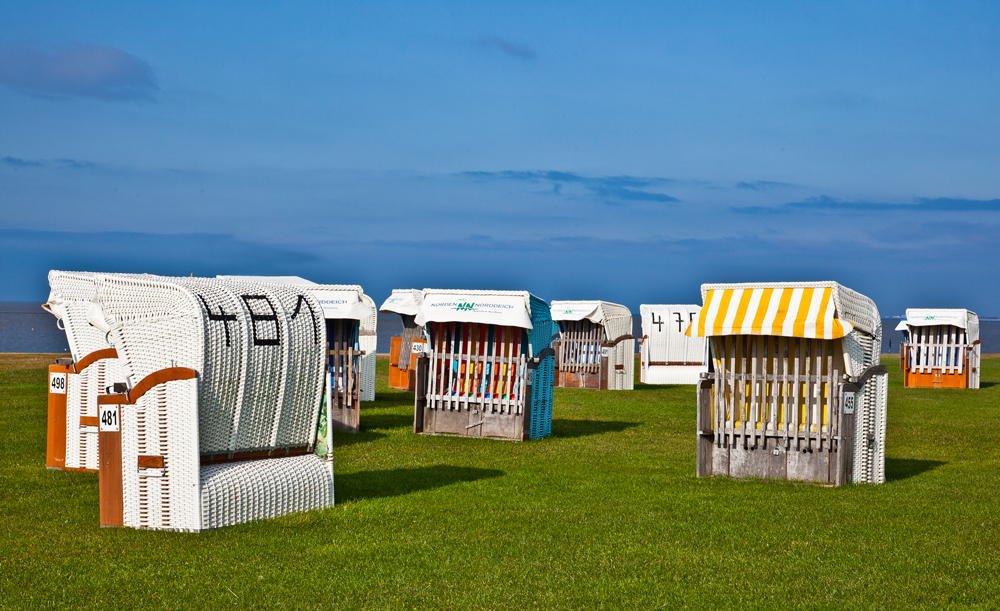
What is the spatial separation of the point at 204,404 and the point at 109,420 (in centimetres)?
84

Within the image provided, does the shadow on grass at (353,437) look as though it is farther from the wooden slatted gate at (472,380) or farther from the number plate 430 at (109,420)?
the number plate 430 at (109,420)

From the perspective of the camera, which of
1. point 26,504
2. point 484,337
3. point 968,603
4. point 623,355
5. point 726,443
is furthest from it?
point 623,355

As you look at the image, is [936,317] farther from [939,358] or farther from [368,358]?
[368,358]

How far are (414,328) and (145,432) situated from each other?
65.9 ft

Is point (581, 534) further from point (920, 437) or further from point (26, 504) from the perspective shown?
point (920, 437)

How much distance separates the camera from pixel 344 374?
1802cm

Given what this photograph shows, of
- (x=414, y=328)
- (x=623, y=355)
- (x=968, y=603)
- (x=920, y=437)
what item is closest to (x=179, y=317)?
(x=968, y=603)

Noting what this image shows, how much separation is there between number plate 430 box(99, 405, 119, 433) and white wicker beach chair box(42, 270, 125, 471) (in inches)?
120

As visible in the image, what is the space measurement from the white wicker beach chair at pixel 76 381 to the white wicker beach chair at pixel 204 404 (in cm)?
261

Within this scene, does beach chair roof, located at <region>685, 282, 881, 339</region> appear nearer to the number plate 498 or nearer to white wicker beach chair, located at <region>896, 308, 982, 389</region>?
the number plate 498

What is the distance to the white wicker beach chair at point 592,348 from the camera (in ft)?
98.9

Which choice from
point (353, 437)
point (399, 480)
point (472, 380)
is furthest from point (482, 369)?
point (399, 480)

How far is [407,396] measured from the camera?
1018 inches

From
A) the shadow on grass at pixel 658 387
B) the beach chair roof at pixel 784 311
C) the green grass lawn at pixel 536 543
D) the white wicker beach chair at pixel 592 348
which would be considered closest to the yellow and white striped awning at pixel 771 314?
the beach chair roof at pixel 784 311
